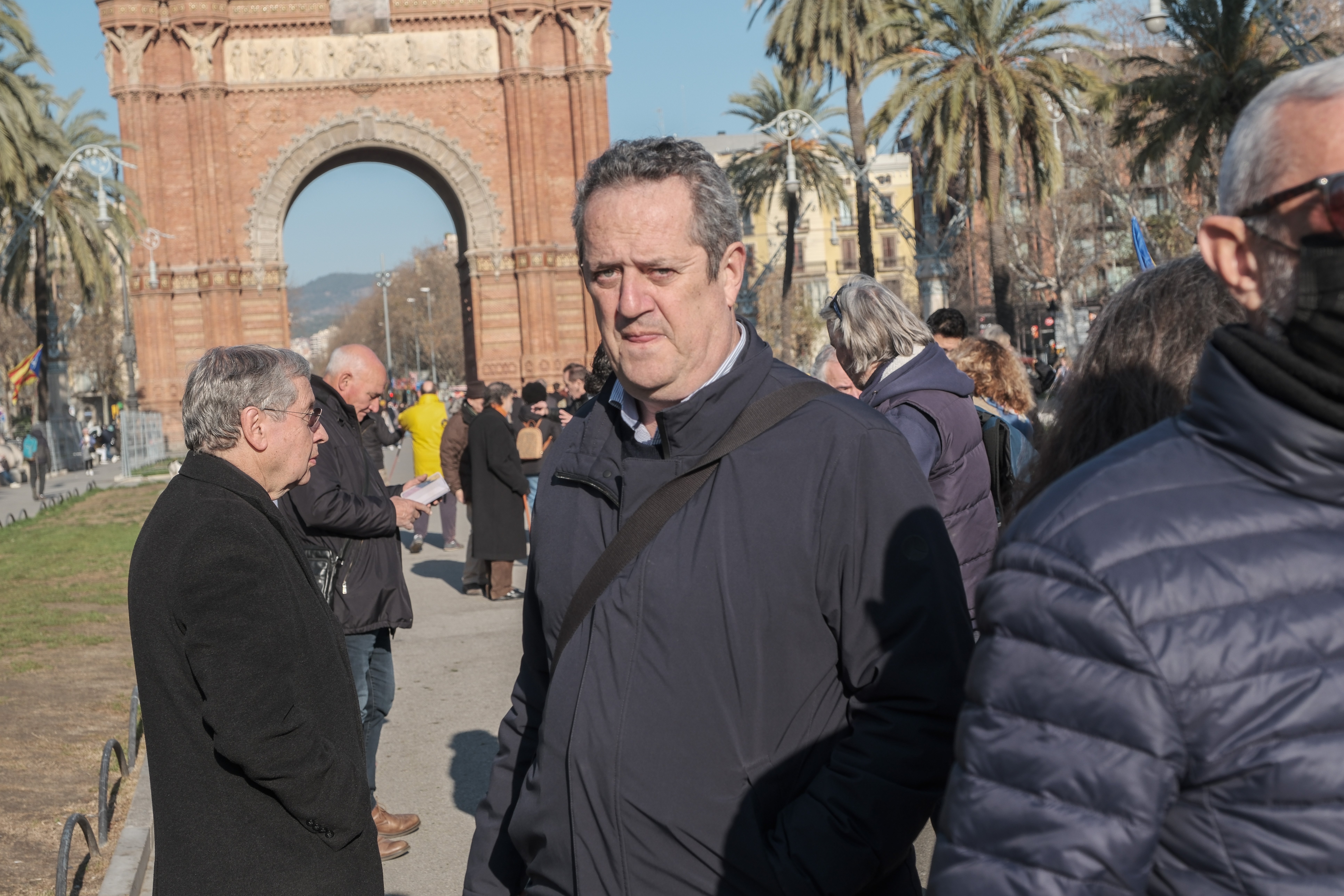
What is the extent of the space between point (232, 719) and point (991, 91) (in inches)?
868

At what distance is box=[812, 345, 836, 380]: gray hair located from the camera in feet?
22.2

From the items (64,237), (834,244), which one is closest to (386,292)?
(834,244)

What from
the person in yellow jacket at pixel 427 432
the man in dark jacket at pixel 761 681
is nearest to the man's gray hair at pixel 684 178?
the man in dark jacket at pixel 761 681

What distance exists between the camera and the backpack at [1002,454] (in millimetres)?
5520

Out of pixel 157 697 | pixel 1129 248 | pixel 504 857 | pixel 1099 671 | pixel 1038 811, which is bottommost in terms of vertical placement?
pixel 504 857

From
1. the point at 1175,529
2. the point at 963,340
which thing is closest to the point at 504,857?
the point at 1175,529

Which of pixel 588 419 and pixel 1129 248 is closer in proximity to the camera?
pixel 588 419

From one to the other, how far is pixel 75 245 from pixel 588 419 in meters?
36.9

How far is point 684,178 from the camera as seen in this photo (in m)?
2.62

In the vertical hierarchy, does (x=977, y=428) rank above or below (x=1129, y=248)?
below

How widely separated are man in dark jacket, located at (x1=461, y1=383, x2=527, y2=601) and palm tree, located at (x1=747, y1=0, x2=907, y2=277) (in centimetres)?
1452

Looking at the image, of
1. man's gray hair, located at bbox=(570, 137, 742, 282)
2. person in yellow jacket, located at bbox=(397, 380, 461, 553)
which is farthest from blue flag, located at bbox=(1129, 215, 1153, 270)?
person in yellow jacket, located at bbox=(397, 380, 461, 553)

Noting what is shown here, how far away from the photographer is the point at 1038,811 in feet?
4.86

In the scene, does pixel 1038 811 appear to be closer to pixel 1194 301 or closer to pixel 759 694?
pixel 759 694
